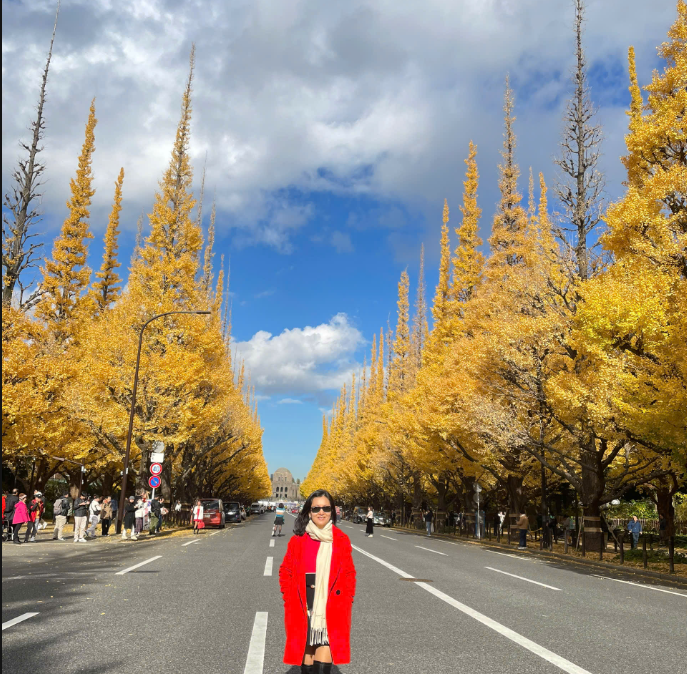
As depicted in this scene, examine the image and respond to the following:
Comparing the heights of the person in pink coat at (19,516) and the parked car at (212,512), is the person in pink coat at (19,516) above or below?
above

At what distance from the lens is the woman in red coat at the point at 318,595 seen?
143 inches

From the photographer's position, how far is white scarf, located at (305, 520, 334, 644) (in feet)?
12.1

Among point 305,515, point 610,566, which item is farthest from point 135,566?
point 610,566

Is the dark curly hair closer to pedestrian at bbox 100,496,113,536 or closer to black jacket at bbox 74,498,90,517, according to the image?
black jacket at bbox 74,498,90,517

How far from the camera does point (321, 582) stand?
376cm

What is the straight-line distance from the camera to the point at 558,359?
74.4 ft

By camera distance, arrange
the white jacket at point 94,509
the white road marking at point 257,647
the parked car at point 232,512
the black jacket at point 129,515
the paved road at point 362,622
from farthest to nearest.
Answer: the parked car at point 232,512, the white jacket at point 94,509, the black jacket at point 129,515, the paved road at point 362,622, the white road marking at point 257,647

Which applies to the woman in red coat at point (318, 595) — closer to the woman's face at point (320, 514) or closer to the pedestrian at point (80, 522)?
the woman's face at point (320, 514)

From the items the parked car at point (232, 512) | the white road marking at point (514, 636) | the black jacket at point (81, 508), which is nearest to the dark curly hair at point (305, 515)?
the white road marking at point (514, 636)

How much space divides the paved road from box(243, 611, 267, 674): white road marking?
0.03 metres

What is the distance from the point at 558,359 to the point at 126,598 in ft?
61.0

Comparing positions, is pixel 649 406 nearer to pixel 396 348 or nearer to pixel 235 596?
pixel 235 596

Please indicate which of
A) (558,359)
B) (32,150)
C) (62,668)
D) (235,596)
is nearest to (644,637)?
(235,596)

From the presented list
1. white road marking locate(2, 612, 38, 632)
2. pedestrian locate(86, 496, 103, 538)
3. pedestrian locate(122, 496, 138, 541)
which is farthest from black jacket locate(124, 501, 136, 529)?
white road marking locate(2, 612, 38, 632)
